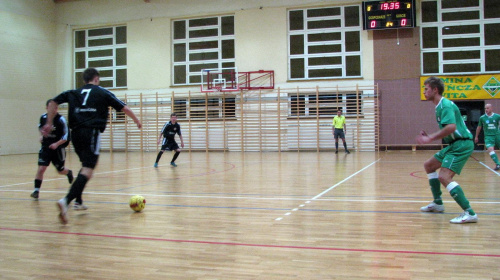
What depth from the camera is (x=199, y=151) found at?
21750 millimetres

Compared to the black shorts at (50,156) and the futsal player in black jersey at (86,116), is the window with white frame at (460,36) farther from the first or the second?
the futsal player in black jersey at (86,116)

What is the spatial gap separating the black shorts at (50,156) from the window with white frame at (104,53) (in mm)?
16962

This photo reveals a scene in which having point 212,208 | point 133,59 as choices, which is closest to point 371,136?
point 133,59

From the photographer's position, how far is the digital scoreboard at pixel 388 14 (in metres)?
18.5

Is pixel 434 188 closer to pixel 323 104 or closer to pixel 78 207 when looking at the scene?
pixel 78 207

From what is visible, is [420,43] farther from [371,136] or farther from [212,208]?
[212,208]

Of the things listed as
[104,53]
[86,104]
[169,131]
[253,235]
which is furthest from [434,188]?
[104,53]

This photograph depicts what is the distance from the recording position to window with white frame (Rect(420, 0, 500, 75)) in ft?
61.2

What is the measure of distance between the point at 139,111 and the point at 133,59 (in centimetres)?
288

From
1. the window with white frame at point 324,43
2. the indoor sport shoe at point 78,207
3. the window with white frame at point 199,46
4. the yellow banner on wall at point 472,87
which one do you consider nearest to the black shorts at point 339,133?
the window with white frame at point 324,43

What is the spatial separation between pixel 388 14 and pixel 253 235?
17.2 m

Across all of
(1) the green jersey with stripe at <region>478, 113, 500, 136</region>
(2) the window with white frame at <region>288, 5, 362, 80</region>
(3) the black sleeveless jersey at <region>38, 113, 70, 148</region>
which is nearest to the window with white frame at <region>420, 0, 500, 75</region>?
(2) the window with white frame at <region>288, 5, 362, 80</region>

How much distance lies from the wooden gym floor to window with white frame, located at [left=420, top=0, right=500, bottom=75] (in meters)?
13.5

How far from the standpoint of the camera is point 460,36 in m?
19.0
